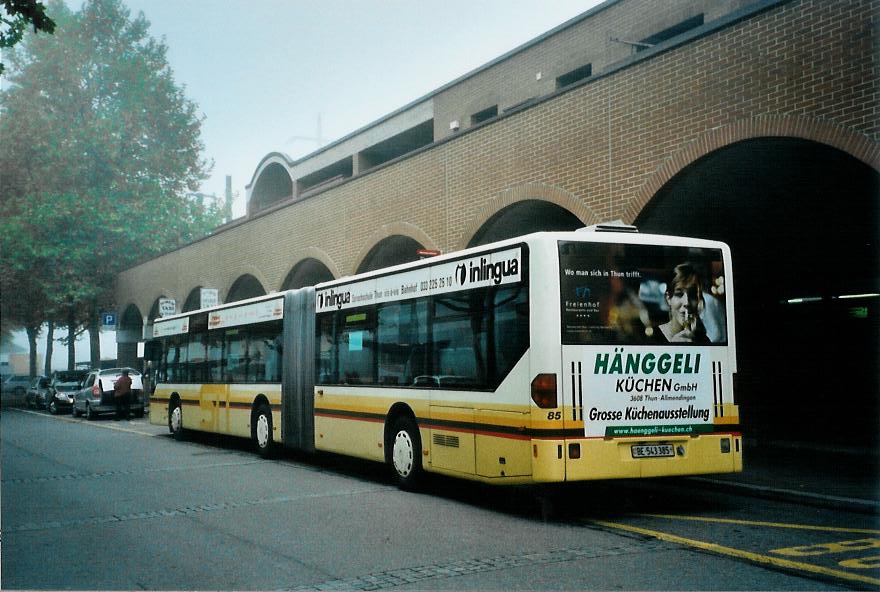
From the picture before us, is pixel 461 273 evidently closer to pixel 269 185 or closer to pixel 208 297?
pixel 208 297

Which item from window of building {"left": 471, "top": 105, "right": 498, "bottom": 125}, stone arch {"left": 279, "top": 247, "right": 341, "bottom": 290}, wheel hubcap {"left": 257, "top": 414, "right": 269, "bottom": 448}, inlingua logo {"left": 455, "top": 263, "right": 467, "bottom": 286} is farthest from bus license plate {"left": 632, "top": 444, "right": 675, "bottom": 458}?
window of building {"left": 471, "top": 105, "right": 498, "bottom": 125}

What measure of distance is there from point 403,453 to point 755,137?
6.00 m

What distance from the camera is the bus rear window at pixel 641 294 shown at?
28.3 feet

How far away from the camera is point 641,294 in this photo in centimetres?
888

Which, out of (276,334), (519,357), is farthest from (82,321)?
(519,357)

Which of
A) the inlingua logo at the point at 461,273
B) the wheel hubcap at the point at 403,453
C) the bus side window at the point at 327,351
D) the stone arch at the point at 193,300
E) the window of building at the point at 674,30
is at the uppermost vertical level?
the window of building at the point at 674,30

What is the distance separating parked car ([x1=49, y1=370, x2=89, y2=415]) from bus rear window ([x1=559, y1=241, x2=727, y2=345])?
29368 millimetres

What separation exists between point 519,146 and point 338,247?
25.2 ft

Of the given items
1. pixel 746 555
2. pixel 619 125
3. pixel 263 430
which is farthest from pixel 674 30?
pixel 746 555

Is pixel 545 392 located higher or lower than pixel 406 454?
higher

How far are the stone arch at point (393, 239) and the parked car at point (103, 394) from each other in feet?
40.8

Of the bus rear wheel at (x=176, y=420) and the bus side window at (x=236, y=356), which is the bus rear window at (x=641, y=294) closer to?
the bus side window at (x=236, y=356)

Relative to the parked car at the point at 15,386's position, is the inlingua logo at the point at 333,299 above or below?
above

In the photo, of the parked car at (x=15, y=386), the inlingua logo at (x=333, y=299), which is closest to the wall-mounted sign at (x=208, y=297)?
the inlingua logo at (x=333, y=299)
